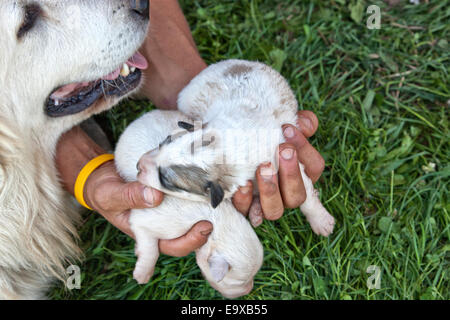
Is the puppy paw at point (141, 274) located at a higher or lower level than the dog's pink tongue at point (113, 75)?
lower

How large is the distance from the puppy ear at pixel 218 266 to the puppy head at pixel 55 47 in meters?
1.25

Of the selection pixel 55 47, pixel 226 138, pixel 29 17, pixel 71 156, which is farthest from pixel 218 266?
pixel 29 17

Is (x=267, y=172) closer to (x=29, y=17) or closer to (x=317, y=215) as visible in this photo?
(x=317, y=215)

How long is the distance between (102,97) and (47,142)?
0.45 meters

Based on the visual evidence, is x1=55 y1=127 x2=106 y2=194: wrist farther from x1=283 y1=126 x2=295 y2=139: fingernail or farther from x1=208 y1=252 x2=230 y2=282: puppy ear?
x1=283 y1=126 x2=295 y2=139: fingernail

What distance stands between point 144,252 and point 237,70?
4.20ft

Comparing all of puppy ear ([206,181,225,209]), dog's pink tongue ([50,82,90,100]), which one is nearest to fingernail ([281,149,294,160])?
puppy ear ([206,181,225,209])

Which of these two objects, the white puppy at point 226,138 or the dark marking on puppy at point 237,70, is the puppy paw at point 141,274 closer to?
the white puppy at point 226,138

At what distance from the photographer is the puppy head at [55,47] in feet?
8.21

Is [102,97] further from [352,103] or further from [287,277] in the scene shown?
[352,103]

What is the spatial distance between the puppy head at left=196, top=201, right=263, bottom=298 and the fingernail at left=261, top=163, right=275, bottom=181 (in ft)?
1.00

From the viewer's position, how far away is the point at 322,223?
3.30 m

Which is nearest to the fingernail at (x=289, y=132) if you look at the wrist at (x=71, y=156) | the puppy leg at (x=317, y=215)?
the puppy leg at (x=317, y=215)

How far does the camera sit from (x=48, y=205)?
9.96 feet
